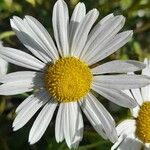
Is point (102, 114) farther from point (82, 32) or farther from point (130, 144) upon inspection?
point (82, 32)

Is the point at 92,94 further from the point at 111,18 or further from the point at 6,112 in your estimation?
the point at 6,112

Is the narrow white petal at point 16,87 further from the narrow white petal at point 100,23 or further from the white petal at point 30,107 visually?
the narrow white petal at point 100,23

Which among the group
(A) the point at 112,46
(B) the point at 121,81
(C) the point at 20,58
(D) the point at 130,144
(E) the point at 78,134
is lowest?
(D) the point at 130,144

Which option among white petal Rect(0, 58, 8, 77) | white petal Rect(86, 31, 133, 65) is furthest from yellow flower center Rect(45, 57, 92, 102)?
white petal Rect(0, 58, 8, 77)

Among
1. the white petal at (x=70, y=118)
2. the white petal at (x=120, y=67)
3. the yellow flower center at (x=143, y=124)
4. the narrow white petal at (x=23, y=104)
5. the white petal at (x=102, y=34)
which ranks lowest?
the yellow flower center at (x=143, y=124)

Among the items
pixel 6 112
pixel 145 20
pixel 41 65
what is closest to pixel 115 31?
pixel 41 65

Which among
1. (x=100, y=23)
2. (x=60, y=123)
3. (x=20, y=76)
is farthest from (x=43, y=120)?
(x=100, y=23)

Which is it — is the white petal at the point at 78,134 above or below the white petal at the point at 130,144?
above

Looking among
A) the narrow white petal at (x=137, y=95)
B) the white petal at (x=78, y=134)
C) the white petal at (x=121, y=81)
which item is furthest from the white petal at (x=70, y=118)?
the narrow white petal at (x=137, y=95)
